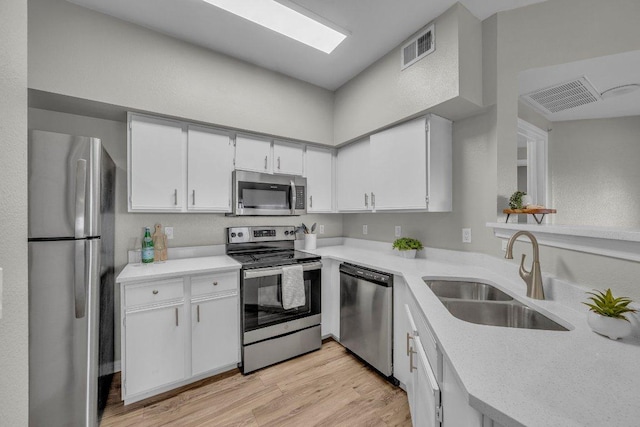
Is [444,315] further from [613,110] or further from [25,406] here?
[613,110]

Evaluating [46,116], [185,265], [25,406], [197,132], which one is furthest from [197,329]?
[46,116]

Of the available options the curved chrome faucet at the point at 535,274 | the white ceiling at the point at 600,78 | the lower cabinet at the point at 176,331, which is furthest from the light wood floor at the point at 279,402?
the white ceiling at the point at 600,78

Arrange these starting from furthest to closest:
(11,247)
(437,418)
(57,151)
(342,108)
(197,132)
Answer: (342,108)
(197,132)
(57,151)
(437,418)
(11,247)

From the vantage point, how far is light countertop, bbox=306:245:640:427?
0.57 metres

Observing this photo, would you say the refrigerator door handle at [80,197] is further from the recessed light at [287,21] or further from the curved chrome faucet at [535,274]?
the curved chrome faucet at [535,274]

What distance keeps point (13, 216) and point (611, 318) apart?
1.97 meters

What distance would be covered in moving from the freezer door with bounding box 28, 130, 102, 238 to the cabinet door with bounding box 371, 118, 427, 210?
217cm

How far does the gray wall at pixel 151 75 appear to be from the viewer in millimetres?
1694

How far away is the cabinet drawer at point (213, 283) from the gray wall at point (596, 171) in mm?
2788

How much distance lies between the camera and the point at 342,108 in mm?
2955

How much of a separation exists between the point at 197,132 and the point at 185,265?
1.20 meters

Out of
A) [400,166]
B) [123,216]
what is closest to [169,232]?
[123,216]

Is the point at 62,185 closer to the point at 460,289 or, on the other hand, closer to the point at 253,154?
the point at 253,154

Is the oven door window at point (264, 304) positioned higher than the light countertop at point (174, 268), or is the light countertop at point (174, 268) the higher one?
the light countertop at point (174, 268)
